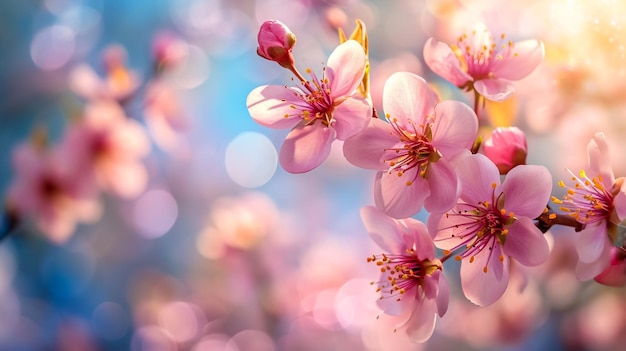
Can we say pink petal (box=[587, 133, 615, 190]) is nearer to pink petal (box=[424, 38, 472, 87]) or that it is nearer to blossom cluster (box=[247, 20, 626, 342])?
blossom cluster (box=[247, 20, 626, 342])

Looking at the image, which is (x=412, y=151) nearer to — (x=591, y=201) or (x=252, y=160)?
(x=591, y=201)

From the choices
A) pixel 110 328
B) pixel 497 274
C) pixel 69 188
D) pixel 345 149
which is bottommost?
pixel 497 274

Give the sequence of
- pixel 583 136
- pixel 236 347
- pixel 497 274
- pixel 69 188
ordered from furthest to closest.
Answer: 1. pixel 236 347
2. pixel 69 188
3. pixel 583 136
4. pixel 497 274

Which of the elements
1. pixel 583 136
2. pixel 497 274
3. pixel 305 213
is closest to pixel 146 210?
pixel 305 213

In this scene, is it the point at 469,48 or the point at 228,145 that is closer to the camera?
the point at 469,48

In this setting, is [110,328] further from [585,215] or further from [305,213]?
[585,215]

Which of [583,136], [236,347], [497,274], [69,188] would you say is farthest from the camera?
[236,347]

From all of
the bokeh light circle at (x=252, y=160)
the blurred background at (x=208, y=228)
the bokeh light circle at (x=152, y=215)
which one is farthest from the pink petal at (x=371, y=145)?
the bokeh light circle at (x=152, y=215)
